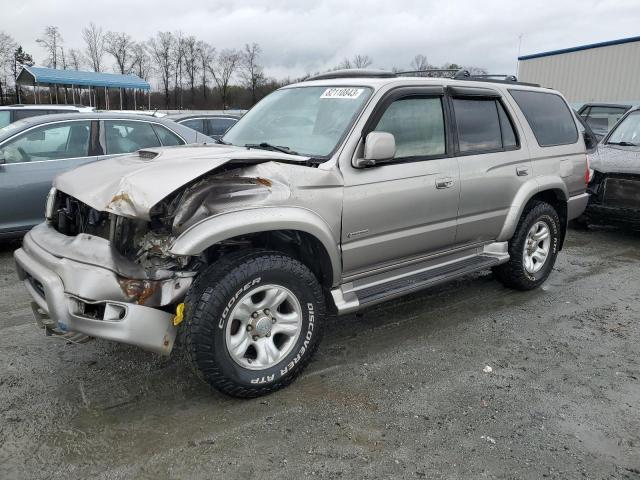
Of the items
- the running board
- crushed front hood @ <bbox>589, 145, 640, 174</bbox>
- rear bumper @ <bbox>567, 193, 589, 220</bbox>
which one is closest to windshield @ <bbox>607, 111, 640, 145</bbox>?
crushed front hood @ <bbox>589, 145, 640, 174</bbox>

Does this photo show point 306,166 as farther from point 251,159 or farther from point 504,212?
point 504,212

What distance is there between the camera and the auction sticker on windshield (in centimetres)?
365

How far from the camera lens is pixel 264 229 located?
292cm

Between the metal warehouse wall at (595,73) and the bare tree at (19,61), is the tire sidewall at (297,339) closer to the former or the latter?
the metal warehouse wall at (595,73)

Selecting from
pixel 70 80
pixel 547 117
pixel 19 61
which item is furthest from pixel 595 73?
pixel 19 61

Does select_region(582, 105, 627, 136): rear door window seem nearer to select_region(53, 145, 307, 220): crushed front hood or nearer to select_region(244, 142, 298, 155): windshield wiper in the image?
select_region(244, 142, 298, 155): windshield wiper

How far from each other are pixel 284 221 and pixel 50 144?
14.8ft

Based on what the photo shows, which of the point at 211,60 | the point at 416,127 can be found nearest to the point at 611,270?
the point at 416,127

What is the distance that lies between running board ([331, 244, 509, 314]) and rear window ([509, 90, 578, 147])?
1.29 m

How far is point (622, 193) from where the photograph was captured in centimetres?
677

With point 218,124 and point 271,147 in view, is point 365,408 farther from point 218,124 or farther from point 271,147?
point 218,124

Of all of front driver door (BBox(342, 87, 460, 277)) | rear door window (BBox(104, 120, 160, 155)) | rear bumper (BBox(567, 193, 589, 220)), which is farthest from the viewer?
rear door window (BBox(104, 120, 160, 155))

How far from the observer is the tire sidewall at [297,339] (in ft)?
9.18

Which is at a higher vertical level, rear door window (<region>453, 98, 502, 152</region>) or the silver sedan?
rear door window (<region>453, 98, 502, 152</region>)
